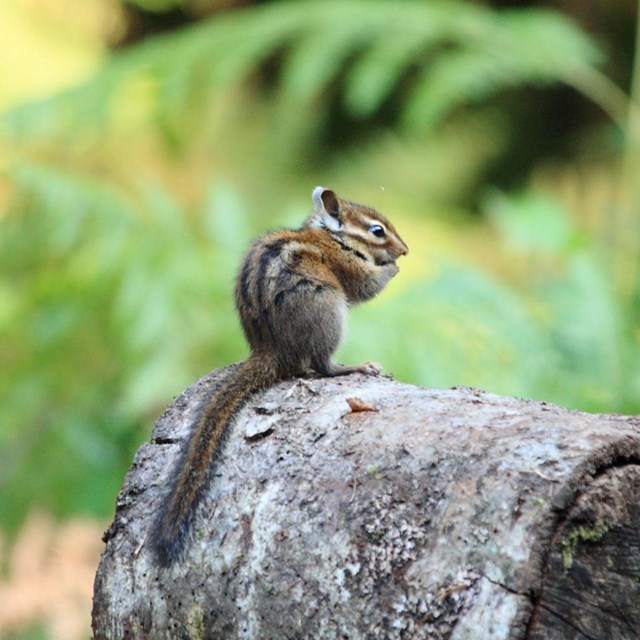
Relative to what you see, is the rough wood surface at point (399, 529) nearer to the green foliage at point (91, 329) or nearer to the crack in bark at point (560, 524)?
the crack in bark at point (560, 524)

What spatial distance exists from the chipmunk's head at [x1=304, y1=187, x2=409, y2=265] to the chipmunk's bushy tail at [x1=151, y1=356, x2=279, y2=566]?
0.71 m

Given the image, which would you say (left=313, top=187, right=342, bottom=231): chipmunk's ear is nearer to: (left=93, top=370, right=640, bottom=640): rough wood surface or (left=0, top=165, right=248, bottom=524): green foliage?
(left=93, top=370, right=640, bottom=640): rough wood surface

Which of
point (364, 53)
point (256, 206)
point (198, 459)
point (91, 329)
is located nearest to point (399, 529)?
point (198, 459)

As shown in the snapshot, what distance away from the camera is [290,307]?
254 cm

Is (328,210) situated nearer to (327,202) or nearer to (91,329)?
(327,202)

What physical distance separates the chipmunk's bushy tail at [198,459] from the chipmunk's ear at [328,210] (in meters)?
0.70

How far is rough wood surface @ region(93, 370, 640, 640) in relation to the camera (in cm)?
161

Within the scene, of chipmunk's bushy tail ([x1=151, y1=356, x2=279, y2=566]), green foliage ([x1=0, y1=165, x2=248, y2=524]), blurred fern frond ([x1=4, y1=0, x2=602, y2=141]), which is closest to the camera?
chipmunk's bushy tail ([x1=151, y1=356, x2=279, y2=566])

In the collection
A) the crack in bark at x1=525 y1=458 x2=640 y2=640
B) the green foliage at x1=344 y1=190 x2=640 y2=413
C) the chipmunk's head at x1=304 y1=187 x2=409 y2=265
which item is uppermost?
the green foliage at x1=344 y1=190 x2=640 y2=413

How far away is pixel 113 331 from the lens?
205 inches

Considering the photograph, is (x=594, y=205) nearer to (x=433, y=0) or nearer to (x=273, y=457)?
(x=433, y=0)

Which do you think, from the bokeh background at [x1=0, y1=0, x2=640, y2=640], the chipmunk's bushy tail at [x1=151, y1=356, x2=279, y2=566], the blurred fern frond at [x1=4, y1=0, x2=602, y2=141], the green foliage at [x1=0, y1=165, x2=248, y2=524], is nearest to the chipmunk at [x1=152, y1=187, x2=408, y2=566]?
the chipmunk's bushy tail at [x1=151, y1=356, x2=279, y2=566]

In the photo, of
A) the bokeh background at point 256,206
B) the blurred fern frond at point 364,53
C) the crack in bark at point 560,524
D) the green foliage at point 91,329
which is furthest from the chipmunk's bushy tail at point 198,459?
the blurred fern frond at point 364,53

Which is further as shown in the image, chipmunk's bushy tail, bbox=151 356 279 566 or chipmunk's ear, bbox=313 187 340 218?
chipmunk's ear, bbox=313 187 340 218
